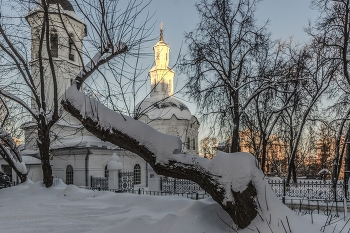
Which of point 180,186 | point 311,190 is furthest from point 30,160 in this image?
point 311,190

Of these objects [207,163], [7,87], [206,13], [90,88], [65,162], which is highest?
[206,13]

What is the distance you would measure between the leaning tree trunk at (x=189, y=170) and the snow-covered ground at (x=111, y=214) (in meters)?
0.22

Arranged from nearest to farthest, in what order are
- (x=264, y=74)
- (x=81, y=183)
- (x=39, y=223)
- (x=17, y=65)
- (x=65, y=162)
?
(x=39, y=223)
(x=17, y=65)
(x=264, y=74)
(x=81, y=183)
(x=65, y=162)

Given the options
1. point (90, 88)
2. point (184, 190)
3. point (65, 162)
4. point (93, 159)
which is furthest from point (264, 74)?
point (65, 162)

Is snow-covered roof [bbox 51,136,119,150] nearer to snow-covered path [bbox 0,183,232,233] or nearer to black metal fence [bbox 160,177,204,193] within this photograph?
black metal fence [bbox 160,177,204,193]

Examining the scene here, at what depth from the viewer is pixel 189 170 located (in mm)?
4270

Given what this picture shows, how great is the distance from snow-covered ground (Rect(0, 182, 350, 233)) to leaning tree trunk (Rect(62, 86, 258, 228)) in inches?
8.8

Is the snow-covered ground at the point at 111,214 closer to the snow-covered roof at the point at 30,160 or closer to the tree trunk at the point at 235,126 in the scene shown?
the tree trunk at the point at 235,126

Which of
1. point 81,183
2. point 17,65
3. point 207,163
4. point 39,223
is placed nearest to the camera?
point 207,163

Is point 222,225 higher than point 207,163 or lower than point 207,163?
lower

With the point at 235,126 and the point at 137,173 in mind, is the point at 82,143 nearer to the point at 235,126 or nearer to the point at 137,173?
the point at 137,173

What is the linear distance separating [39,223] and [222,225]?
3.81 m

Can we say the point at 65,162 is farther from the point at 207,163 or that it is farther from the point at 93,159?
the point at 207,163

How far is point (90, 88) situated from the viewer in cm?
604
